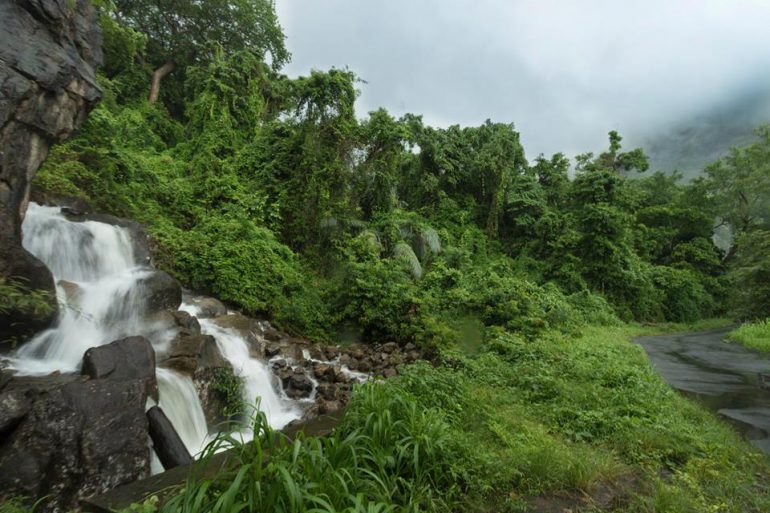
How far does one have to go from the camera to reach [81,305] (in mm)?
7699

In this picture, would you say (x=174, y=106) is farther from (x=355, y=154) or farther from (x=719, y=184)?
(x=719, y=184)

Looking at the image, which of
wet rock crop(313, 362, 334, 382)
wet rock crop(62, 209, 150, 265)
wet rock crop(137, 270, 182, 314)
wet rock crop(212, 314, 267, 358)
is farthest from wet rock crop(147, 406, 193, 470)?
wet rock crop(62, 209, 150, 265)

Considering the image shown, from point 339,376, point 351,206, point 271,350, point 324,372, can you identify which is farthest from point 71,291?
point 351,206

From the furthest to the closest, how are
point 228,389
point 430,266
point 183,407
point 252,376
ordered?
point 430,266, point 252,376, point 228,389, point 183,407

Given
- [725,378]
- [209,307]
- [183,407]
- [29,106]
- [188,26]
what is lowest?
[183,407]

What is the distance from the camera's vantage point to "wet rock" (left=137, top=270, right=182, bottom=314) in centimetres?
855

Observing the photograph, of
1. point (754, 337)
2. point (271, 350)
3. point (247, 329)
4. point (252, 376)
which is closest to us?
point (252, 376)

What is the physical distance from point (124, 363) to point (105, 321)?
98.8 inches

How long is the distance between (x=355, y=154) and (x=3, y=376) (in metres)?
12.9

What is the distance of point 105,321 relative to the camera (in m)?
7.77

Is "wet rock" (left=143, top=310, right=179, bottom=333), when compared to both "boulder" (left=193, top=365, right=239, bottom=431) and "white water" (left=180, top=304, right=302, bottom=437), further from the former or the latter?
"boulder" (left=193, top=365, right=239, bottom=431)

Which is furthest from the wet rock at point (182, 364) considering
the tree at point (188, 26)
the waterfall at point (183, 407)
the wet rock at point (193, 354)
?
the tree at point (188, 26)

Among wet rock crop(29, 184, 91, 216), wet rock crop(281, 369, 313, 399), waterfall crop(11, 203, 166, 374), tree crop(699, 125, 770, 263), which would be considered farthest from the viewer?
tree crop(699, 125, 770, 263)

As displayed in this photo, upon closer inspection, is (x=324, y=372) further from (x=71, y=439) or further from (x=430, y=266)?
(x=430, y=266)
